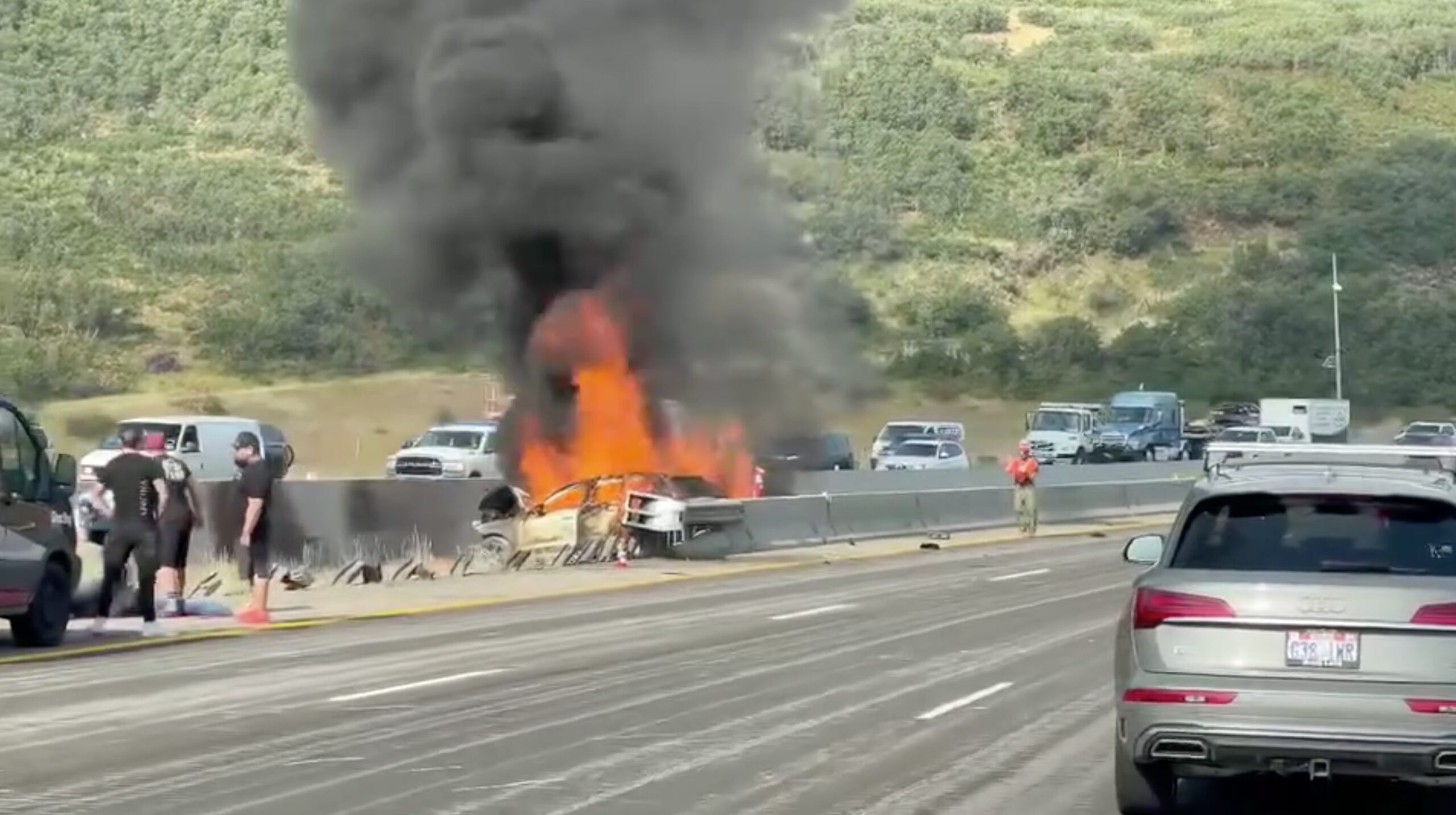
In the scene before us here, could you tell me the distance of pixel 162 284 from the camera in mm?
70125

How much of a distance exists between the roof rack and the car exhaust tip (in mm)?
1659

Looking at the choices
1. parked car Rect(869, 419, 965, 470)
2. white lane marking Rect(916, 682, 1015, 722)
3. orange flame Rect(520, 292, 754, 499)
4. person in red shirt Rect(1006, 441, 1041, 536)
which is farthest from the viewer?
parked car Rect(869, 419, 965, 470)

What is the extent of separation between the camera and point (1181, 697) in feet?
30.2

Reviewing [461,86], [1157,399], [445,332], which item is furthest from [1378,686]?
[1157,399]

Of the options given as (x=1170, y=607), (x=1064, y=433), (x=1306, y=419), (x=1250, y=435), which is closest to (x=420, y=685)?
(x=1170, y=607)

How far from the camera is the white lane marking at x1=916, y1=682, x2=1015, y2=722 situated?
45.3ft

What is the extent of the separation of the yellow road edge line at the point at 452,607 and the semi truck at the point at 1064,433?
1762cm

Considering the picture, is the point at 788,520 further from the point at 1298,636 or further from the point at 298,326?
the point at 298,326

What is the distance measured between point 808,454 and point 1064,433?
54.3 feet

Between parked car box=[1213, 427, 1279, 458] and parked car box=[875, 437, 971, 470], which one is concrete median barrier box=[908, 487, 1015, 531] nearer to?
parked car box=[875, 437, 971, 470]

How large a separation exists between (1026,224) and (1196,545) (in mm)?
74435

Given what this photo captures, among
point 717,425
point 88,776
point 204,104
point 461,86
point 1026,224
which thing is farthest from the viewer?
point 204,104

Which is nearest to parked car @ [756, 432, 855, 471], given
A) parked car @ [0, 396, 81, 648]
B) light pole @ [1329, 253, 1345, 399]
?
parked car @ [0, 396, 81, 648]

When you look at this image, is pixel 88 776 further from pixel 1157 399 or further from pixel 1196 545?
pixel 1157 399
